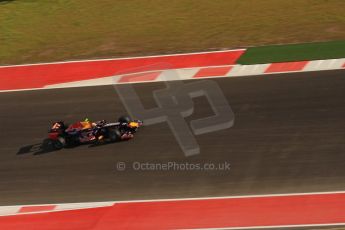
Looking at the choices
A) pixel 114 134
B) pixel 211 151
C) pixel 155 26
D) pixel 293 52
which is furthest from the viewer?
pixel 155 26

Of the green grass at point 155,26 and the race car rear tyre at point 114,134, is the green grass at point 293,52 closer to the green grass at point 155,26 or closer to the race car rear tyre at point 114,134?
the green grass at point 155,26

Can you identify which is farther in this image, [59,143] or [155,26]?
[155,26]

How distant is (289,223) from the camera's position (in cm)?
1253

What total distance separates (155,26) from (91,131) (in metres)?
8.27

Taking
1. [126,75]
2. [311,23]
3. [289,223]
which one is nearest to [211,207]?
[289,223]

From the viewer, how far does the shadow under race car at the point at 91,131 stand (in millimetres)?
16156

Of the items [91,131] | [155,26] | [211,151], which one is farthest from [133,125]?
[155,26]

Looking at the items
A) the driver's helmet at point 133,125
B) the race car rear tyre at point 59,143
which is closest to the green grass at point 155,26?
the driver's helmet at point 133,125

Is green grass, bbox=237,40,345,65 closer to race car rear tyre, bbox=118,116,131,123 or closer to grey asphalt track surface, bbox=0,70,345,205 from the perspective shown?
grey asphalt track surface, bbox=0,70,345,205

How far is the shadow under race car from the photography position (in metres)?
16.2

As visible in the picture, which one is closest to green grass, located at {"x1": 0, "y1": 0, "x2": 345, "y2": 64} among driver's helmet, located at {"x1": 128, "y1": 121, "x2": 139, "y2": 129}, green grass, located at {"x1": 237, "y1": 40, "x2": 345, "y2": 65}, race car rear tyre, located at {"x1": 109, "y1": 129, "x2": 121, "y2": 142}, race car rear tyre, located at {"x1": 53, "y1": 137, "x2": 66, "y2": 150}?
green grass, located at {"x1": 237, "y1": 40, "x2": 345, "y2": 65}

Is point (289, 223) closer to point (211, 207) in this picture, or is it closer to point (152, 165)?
point (211, 207)

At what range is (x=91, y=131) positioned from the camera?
16219 mm

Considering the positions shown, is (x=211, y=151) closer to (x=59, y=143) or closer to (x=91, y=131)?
(x=91, y=131)
